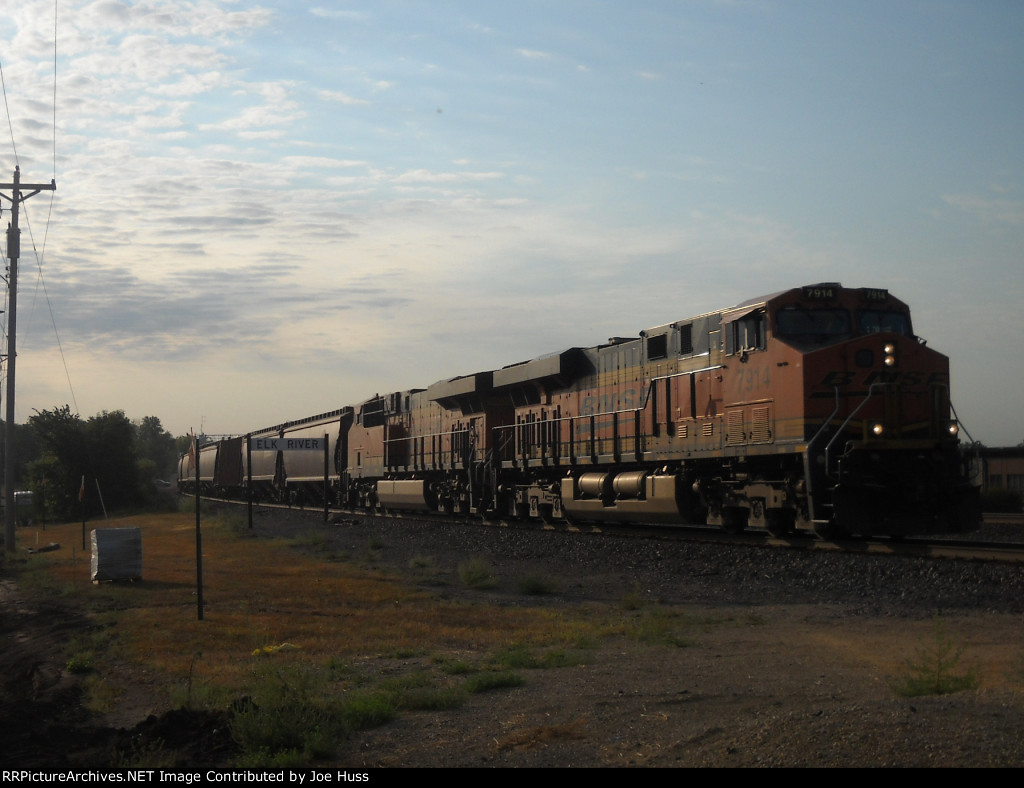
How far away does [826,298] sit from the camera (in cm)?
1570

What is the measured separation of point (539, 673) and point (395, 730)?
199cm

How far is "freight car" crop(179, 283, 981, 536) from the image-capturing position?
14.4 metres

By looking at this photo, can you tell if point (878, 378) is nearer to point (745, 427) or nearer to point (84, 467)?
point (745, 427)

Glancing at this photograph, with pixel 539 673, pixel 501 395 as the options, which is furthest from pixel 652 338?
pixel 539 673

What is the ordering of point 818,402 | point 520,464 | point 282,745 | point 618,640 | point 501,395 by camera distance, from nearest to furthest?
point 282,745, point 618,640, point 818,402, point 520,464, point 501,395

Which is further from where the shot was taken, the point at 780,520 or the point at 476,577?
the point at 780,520

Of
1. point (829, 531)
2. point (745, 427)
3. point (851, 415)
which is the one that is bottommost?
point (829, 531)

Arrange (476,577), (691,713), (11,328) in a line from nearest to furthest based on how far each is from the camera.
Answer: (691,713) < (476,577) < (11,328)

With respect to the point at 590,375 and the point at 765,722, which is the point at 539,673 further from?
the point at 590,375

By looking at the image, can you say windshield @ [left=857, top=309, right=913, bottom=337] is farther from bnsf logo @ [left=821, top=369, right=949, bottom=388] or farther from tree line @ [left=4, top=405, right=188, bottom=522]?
tree line @ [left=4, top=405, right=188, bottom=522]

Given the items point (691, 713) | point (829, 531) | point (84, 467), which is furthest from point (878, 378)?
point (84, 467)

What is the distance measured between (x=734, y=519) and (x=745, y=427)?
1975 mm

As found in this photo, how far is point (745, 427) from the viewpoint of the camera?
16.2 metres

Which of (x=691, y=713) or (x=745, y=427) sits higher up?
(x=745, y=427)
